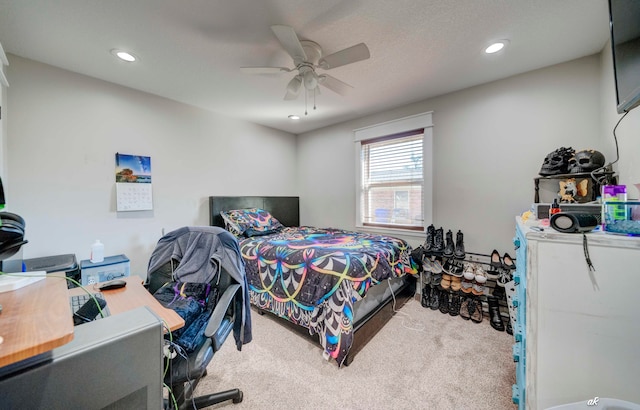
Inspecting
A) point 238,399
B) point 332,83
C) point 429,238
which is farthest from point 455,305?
point 332,83

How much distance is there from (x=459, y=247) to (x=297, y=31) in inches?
104

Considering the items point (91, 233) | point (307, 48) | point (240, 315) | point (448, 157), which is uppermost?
point (307, 48)

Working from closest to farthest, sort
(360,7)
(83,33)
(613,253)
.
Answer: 1. (613,253)
2. (360,7)
3. (83,33)

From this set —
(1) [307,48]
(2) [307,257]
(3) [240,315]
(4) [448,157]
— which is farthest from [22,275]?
(4) [448,157]

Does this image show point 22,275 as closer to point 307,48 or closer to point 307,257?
point 307,257

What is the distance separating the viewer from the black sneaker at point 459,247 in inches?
103

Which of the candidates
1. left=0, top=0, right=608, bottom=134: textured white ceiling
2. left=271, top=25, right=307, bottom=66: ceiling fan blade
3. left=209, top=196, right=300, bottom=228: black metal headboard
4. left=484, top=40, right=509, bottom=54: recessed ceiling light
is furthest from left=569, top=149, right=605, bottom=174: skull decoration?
left=209, top=196, right=300, bottom=228: black metal headboard

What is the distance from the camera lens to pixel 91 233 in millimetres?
2418

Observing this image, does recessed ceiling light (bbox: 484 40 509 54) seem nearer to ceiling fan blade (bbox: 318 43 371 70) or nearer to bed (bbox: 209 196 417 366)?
ceiling fan blade (bbox: 318 43 371 70)

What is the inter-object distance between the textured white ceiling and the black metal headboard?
147 centimetres

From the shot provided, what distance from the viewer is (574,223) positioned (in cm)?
94

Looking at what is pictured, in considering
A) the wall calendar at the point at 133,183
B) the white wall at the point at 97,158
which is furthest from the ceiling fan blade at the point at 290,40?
the wall calendar at the point at 133,183

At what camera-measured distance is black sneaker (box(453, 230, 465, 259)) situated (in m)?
2.61

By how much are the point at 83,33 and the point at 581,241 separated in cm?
322
